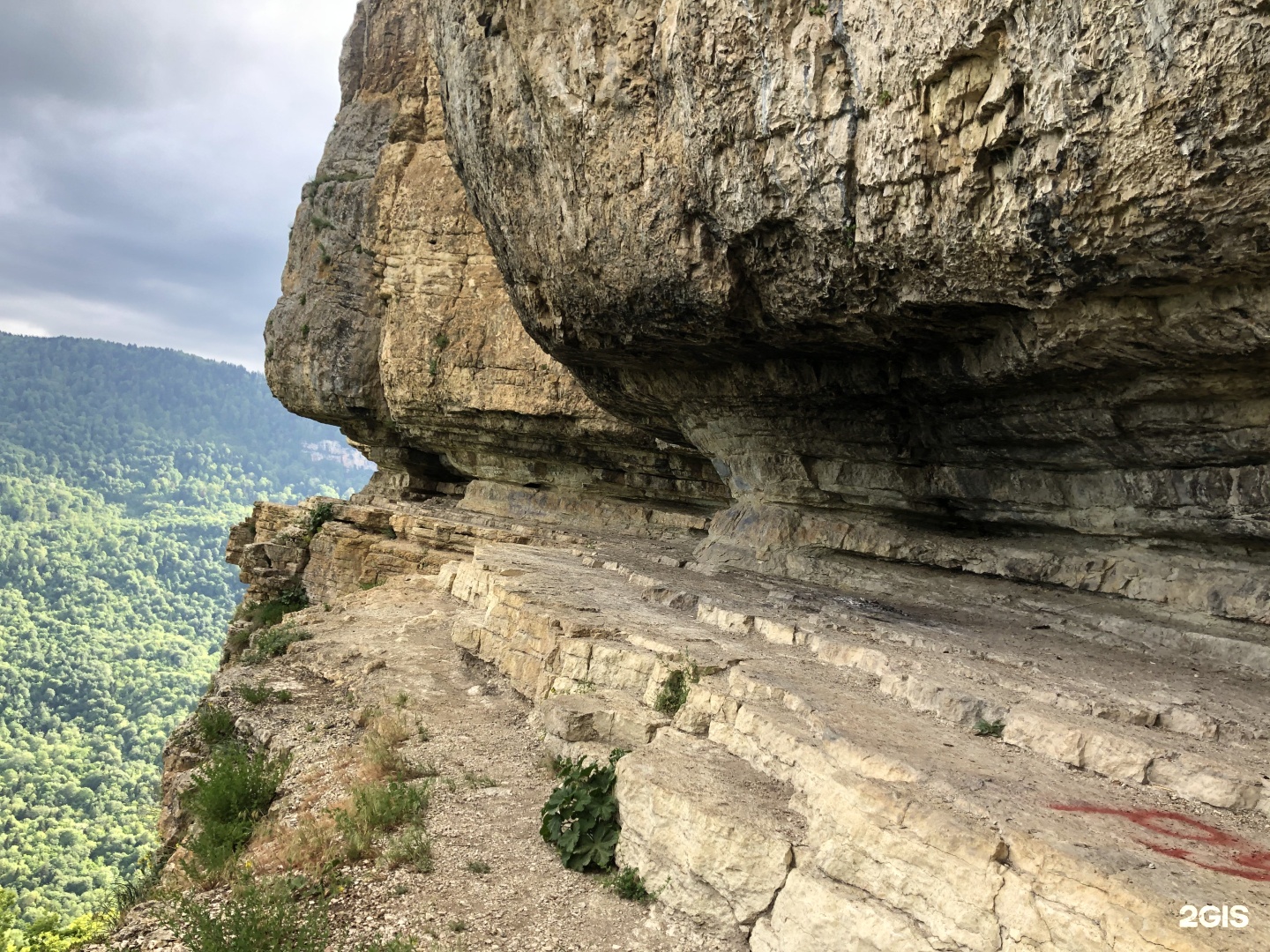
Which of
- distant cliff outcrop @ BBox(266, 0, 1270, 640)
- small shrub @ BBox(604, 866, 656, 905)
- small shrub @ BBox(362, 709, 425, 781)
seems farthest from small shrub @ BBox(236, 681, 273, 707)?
distant cliff outcrop @ BBox(266, 0, 1270, 640)

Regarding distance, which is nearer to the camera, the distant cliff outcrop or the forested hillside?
the distant cliff outcrop

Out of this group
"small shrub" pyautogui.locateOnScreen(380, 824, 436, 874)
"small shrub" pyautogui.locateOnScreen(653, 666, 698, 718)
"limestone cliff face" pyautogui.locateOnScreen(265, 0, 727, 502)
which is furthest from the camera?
"limestone cliff face" pyautogui.locateOnScreen(265, 0, 727, 502)

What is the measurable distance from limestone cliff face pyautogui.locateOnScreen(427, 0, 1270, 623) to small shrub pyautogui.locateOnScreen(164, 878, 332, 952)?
6688 mm

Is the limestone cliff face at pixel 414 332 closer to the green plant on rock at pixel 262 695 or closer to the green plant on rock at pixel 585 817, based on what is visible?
the green plant on rock at pixel 262 695

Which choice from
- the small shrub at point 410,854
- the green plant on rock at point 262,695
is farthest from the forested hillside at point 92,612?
the small shrub at point 410,854

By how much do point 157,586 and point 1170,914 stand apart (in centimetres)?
13431

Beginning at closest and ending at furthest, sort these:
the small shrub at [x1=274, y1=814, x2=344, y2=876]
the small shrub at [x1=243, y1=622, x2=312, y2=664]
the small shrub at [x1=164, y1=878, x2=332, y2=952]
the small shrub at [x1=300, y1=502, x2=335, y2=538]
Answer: the small shrub at [x1=164, y1=878, x2=332, y2=952]
the small shrub at [x1=274, y1=814, x2=344, y2=876]
the small shrub at [x1=243, y1=622, x2=312, y2=664]
the small shrub at [x1=300, y1=502, x2=335, y2=538]

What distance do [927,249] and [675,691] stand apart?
173 inches

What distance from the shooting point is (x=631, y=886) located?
4.60 m

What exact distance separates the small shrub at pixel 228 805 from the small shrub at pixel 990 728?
4.93 m

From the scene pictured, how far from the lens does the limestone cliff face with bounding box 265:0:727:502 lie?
63.1 ft

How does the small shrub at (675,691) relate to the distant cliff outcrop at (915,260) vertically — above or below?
below

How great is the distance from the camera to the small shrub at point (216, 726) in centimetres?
840

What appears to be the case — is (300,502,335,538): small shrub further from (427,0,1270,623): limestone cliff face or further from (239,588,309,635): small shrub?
(427,0,1270,623): limestone cliff face
